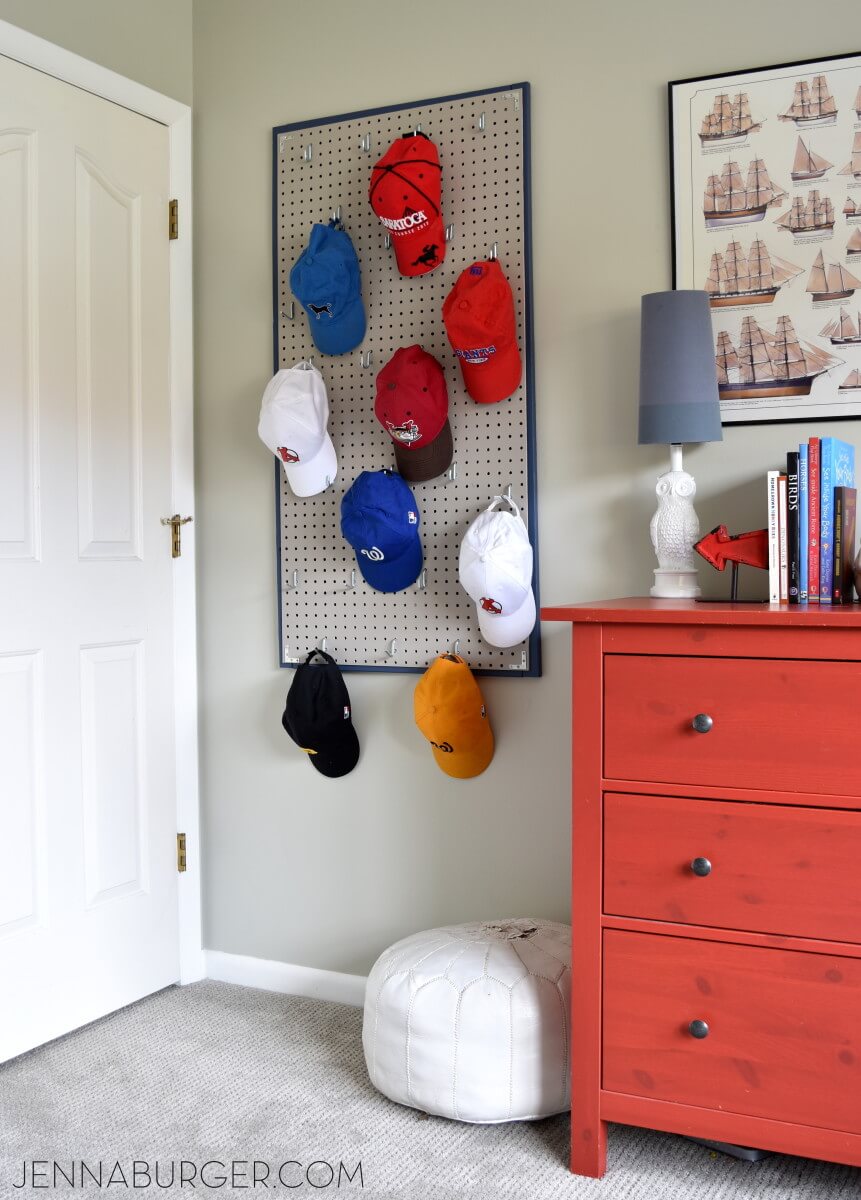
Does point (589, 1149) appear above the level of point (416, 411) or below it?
below

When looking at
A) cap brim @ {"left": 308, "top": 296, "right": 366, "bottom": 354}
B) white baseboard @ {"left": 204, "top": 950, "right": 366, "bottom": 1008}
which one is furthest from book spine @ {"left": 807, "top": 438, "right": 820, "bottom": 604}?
white baseboard @ {"left": 204, "top": 950, "right": 366, "bottom": 1008}

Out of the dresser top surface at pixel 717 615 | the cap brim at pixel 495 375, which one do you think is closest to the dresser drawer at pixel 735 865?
the dresser top surface at pixel 717 615

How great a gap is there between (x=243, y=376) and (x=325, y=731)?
3.06 feet

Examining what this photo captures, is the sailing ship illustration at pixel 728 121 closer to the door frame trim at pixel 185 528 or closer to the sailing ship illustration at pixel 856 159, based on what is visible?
the sailing ship illustration at pixel 856 159

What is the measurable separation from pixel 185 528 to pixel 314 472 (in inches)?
18.4

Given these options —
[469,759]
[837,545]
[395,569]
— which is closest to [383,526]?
[395,569]

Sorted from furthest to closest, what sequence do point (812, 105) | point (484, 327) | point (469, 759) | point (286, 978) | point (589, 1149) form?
point (286, 978), point (469, 759), point (484, 327), point (812, 105), point (589, 1149)

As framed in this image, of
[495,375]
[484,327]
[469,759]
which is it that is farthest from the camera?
[469,759]

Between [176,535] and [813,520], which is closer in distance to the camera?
[813,520]

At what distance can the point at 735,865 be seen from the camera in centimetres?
177

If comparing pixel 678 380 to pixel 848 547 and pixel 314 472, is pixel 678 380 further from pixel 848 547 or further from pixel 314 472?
pixel 314 472

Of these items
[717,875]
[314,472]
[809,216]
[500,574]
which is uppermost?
[809,216]

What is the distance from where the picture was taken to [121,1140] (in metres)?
2.03

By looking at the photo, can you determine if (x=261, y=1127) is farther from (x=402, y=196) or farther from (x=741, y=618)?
(x=402, y=196)
